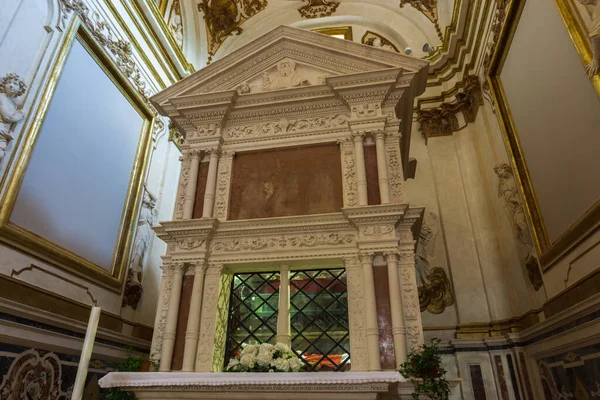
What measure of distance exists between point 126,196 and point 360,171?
5.18 metres

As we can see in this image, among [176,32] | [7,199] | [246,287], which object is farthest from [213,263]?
[176,32]

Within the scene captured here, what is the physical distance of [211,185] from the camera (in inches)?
222

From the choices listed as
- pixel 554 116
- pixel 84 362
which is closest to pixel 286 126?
pixel 554 116

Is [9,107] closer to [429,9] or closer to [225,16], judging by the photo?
[225,16]

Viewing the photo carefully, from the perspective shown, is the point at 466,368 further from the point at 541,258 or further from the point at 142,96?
the point at 142,96

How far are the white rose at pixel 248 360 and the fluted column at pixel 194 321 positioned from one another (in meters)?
0.78

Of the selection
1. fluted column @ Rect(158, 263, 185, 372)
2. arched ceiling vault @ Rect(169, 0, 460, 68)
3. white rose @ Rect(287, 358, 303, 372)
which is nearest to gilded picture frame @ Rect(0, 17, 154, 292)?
fluted column @ Rect(158, 263, 185, 372)

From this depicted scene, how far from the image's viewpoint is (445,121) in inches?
396

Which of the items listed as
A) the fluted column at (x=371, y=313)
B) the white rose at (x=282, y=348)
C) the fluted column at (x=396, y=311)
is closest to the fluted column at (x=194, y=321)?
the white rose at (x=282, y=348)

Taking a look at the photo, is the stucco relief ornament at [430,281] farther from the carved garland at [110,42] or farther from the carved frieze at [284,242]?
the carved garland at [110,42]

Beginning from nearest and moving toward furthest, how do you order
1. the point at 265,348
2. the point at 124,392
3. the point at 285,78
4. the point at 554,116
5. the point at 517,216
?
the point at 124,392 < the point at 265,348 < the point at 554,116 < the point at 285,78 < the point at 517,216

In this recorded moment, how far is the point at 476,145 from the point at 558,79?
13.8ft

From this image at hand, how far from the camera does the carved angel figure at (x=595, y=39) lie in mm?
4184

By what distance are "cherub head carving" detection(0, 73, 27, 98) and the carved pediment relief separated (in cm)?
305
